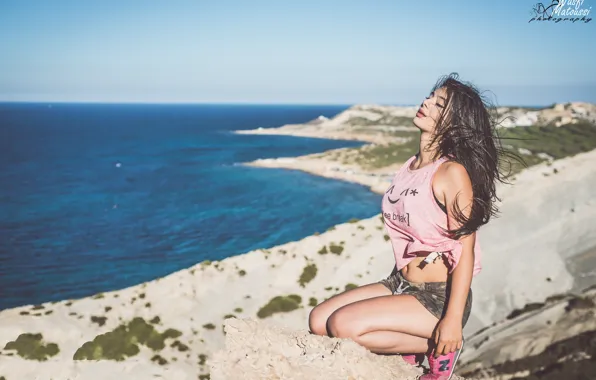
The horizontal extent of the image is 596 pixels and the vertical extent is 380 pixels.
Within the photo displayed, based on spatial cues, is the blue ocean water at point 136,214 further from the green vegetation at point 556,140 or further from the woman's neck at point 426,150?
the woman's neck at point 426,150

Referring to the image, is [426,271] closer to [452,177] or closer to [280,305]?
[452,177]

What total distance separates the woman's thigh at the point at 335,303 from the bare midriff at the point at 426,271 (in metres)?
0.34

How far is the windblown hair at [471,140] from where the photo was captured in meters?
3.60

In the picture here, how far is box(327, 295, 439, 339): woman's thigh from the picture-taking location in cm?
368

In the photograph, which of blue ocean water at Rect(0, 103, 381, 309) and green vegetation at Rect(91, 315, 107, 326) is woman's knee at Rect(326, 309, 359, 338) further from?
blue ocean water at Rect(0, 103, 381, 309)

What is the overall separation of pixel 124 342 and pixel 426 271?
10.1 meters

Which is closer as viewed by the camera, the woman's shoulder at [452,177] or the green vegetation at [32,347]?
the woman's shoulder at [452,177]

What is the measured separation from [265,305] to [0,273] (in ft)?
111

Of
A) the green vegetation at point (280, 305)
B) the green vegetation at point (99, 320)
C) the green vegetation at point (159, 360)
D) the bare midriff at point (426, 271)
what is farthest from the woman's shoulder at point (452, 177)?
the green vegetation at point (99, 320)

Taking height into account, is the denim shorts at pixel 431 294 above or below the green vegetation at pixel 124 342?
above

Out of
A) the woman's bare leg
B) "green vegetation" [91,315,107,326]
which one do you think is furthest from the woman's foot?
"green vegetation" [91,315,107,326]

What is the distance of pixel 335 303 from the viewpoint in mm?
4152

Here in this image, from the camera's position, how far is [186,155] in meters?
113

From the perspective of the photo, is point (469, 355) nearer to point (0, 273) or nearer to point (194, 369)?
point (194, 369)
